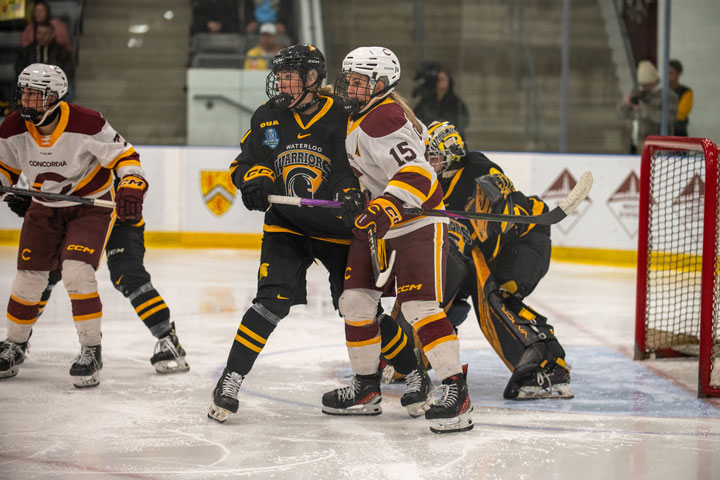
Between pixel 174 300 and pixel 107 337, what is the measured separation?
3.57 feet

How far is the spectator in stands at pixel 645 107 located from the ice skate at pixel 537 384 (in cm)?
467

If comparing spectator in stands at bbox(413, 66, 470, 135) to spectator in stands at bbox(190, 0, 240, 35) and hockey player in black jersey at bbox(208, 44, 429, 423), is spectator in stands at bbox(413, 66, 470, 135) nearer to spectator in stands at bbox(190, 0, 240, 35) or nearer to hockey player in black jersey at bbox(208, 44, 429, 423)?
spectator in stands at bbox(190, 0, 240, 35)

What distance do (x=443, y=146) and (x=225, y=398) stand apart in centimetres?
121

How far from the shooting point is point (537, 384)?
397 centimetres

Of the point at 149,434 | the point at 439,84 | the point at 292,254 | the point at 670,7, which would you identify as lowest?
the point at 149,434

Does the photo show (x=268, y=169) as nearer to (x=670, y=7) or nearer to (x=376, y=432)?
(x=376, y=432)

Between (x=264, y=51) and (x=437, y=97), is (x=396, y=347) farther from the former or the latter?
(x=264, y=51)

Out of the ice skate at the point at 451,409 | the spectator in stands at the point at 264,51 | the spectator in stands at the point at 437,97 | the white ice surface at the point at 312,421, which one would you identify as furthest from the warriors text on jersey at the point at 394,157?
the spectator in stands at the point at 264,51

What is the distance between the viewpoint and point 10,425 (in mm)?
3471

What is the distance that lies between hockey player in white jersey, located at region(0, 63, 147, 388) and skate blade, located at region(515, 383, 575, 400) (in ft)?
5.16

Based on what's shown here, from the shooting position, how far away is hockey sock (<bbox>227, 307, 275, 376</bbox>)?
3.54m

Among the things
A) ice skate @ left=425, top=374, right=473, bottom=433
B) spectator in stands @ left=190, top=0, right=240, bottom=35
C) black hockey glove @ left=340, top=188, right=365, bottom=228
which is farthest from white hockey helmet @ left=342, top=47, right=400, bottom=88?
spectator in stands @ left=190, top=0, right=240, bottom=35

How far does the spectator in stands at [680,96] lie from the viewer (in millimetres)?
8188

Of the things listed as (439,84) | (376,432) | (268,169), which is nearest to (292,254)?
(268,169)
